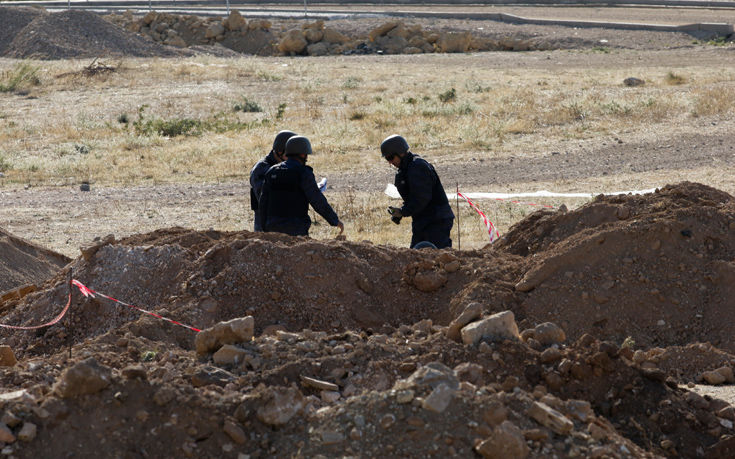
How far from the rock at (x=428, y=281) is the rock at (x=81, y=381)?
3.16m

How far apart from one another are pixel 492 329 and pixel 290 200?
129 inches

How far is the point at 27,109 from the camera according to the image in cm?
2305

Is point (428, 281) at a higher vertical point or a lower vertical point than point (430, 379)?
lower

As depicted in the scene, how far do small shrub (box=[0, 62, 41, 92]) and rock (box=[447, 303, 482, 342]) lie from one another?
22.7 metres

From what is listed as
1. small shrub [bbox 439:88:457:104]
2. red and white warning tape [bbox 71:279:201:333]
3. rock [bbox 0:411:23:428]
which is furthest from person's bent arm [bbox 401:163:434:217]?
small shrub [bbox 439:88:457:104]

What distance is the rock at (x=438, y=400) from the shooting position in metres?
4.49

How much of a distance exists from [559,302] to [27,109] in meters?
18.6

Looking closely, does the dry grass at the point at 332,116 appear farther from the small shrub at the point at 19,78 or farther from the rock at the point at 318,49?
the rock at the point at 318,49

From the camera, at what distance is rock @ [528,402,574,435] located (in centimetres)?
452

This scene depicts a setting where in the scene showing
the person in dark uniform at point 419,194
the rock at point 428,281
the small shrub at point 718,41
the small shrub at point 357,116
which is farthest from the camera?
the small shrub at point 718,41

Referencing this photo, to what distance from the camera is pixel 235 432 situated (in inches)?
183

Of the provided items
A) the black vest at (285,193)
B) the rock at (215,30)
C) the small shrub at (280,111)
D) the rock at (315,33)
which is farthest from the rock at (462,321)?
the rock at (215,30)

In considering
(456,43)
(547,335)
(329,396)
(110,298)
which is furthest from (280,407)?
(456,43)

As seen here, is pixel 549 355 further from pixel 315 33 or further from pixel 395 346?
pixel 315 33
